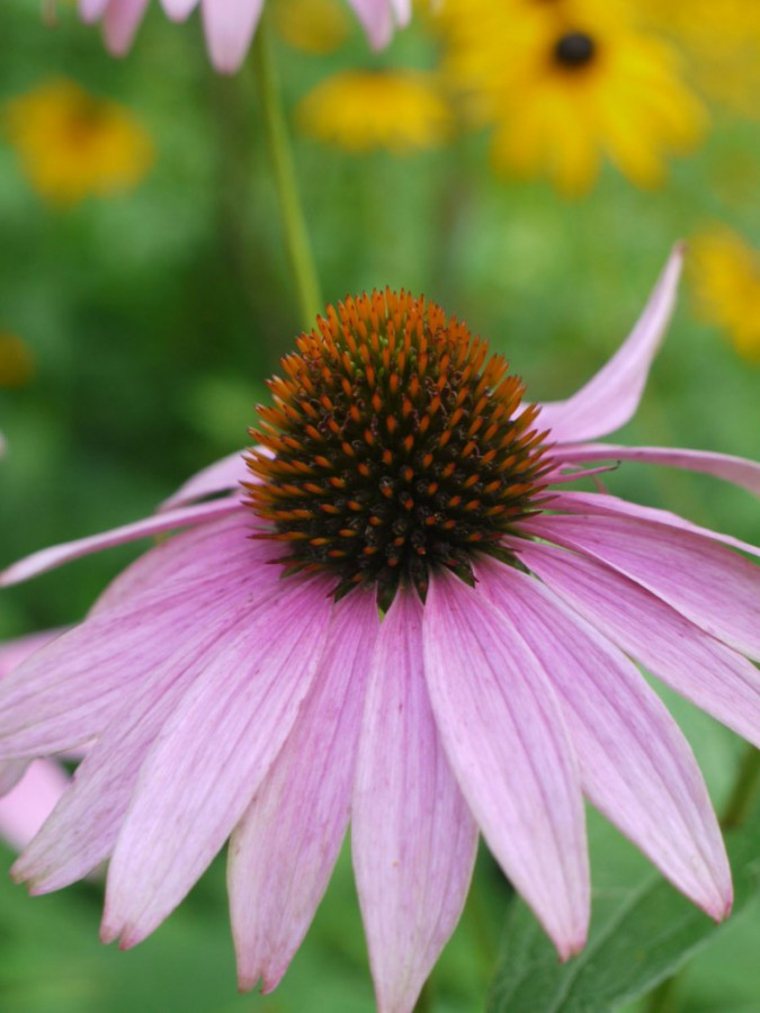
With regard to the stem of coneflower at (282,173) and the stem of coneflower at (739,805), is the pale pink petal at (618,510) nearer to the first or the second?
the stem of coneflower at (739,805)

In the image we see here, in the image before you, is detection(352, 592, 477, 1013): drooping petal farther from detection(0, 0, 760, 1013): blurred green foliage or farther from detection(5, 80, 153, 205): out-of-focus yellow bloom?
detection(5, 80, 153, 205): out-of-focus yellow bloom

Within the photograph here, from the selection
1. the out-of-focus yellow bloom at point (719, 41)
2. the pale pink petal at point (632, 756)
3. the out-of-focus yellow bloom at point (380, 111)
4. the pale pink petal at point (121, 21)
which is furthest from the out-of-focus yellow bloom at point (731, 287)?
the pale pink petal at point (632, 756)

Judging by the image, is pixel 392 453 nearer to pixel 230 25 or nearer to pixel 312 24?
pixel 230 25

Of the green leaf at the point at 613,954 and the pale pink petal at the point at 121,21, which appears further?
the pale pink petal at the point at 121,21

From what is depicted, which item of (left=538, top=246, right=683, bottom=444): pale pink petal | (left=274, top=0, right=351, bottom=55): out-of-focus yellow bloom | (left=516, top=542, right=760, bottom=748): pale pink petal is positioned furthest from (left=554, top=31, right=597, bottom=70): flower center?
(left=516, top=542, right=760, bottom=748): pale pink petal

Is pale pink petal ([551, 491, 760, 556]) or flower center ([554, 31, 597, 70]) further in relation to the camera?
flower center ([554, 31, 597, 70])

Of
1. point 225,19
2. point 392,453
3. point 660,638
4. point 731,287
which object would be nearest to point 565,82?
point 731,287
